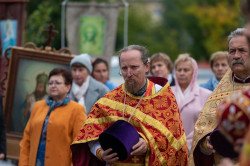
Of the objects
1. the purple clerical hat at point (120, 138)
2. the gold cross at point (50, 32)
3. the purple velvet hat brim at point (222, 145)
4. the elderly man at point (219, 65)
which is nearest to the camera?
the purple velvet hat brim at point (222, 145)

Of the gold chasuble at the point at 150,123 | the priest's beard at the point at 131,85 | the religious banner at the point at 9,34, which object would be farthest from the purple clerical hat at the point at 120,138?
the religious banner at the point at 9,34

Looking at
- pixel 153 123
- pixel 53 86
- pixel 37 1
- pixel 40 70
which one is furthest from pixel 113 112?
pixel 37 1

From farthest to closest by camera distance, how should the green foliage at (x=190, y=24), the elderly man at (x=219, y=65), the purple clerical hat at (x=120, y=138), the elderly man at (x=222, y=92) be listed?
the green foliage at (x=190, y=24) < the elderly man at (x=219, y=65) < the elderly man at (x=222, y=92) < the purple clerical hat at (x=120, y=138)

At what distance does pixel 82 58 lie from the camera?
6719 mm

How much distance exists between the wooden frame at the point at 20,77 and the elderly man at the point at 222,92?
3.27 metres

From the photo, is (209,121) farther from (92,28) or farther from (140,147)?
(92,28)

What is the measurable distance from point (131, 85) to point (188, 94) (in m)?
1.99

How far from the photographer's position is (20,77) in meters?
7.37

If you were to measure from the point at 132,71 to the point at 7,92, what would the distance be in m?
3.47

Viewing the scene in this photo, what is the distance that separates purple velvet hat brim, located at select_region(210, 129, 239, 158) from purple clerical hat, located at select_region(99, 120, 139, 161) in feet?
2.01

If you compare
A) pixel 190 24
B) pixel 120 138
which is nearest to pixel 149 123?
pixel 120 138

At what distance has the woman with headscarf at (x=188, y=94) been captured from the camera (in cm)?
596

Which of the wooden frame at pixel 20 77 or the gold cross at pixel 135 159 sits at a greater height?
the wooden frame at pixel 20 77

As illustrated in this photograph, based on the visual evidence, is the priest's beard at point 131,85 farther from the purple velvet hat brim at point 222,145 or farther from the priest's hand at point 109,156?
the purple velvet hat brim at point 222,145
